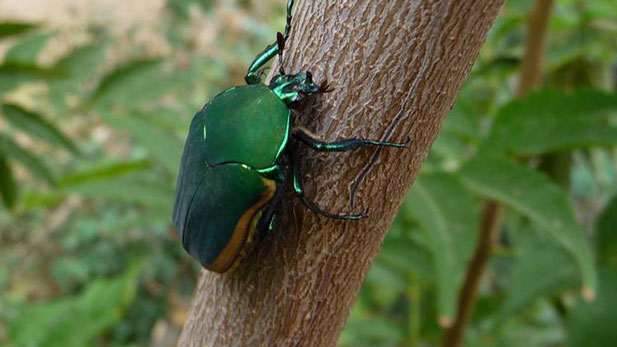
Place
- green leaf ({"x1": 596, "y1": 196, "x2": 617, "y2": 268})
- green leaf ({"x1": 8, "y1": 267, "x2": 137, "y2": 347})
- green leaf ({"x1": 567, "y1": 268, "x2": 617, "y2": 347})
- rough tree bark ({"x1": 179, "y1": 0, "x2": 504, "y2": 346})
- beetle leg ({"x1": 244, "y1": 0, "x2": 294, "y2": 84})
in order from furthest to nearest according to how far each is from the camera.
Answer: green leaf ({"x1": 8, "y1": 267, "x2": 137, "y2": 347}) < green leaf ({"x1": 596, "y1": 196, "x2": 617, "y2": 268}) < green leaf ({"x1": 567, "y1": 268, "x2": 617, "y2": 347}) < beetle leg ({"x1": 244, "y1": 0, "x2": 294, "y2": 84}) < rough tree bark ({"x1": 179, "y1": 0, "x2": 504, "y2": 346})

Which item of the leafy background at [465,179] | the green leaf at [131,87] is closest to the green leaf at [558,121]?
the leafy background at [465,179]

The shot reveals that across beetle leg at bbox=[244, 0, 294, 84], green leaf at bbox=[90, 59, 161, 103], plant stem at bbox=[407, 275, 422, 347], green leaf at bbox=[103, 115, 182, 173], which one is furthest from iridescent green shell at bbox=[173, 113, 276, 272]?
plant stem at bbox=[407, 275, 422, 347]

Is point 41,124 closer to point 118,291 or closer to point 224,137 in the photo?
point 118,291

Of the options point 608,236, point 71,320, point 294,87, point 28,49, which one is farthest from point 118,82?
point 608,236

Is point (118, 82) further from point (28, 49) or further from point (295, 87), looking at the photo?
point (295, 87)

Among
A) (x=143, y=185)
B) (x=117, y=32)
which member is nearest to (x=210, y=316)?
(x=143, y=185)

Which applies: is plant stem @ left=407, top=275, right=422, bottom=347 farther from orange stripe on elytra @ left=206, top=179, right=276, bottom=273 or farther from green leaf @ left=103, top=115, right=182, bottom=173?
orange stripe on elytra @ left=206, top=179, right=276, bottom=273
